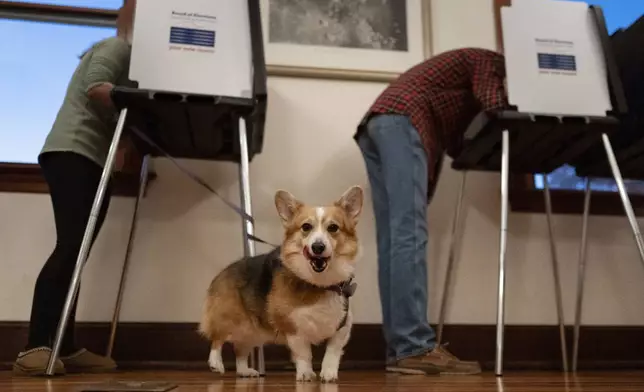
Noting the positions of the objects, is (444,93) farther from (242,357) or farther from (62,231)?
(62,231)

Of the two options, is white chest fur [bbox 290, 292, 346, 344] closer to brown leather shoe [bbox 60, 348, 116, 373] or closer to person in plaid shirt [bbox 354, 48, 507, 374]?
person in plaid shirt [bbox 354, 48, 507, 374]

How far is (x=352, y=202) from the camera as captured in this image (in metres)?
1.42

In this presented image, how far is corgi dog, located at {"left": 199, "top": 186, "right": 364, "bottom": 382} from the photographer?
4.19ft

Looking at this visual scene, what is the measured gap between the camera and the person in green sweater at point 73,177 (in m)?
1.47

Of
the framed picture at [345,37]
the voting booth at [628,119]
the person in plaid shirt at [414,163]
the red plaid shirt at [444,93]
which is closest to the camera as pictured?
the person in plaid shirt at [414,163]

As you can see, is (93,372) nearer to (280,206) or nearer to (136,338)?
(136,338)

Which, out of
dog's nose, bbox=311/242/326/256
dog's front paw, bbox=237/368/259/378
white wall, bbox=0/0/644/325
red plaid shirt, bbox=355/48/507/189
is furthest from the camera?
white wall, bbox=0/0/644/325

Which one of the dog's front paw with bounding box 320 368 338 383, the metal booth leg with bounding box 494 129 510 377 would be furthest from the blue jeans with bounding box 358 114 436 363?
the dog's front paw with bounding box 320 368 338 383

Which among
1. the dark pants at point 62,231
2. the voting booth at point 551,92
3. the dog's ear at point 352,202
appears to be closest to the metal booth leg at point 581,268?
the voting booth at point 551,92

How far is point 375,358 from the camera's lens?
197 centimetres

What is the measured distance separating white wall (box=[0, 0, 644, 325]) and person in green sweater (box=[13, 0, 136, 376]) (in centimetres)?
30

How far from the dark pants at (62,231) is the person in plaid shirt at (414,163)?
0.83 m

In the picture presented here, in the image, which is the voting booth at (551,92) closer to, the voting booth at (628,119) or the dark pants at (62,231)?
the voting booth at (628,119)

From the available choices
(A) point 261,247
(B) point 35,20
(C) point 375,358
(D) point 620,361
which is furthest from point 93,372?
(D) point 620,361
